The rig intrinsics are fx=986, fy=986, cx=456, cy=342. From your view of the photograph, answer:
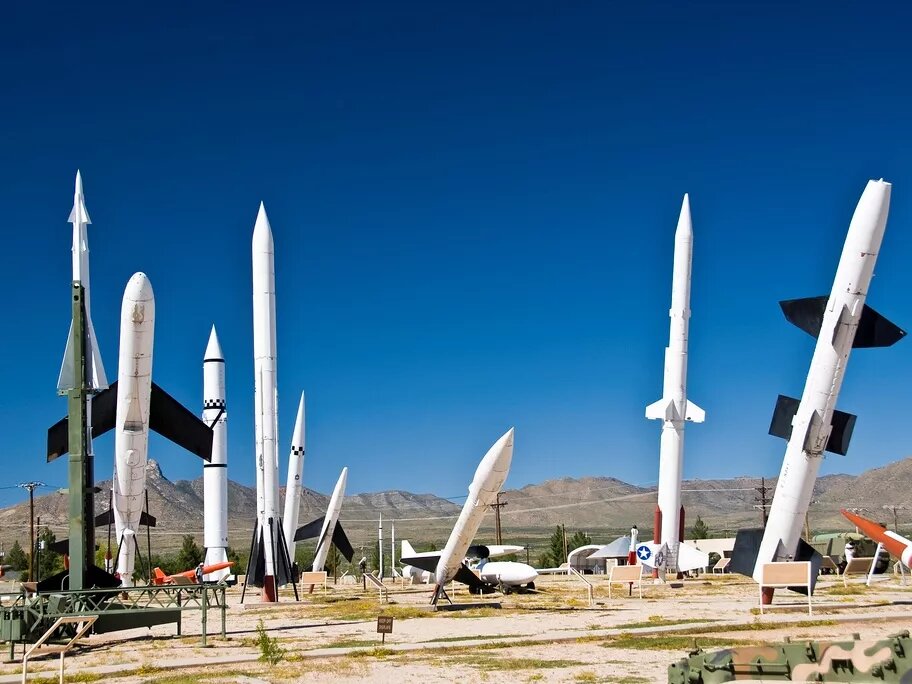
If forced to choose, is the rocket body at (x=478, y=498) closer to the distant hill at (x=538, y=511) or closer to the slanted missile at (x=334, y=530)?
the slanted missile at (x=334, y=530)

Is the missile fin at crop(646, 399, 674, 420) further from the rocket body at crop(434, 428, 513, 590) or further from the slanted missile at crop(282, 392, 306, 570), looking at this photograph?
the slanted missile at crop(282, 392, 306, 570)

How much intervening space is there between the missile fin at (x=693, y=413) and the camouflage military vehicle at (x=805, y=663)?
72.3ft

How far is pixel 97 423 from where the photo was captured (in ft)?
65.5

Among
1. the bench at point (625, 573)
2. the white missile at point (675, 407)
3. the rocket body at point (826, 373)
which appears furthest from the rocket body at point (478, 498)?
the white missile at point (675, 407)

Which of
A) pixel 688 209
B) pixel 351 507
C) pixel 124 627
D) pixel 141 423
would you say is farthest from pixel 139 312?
pixel 351 507

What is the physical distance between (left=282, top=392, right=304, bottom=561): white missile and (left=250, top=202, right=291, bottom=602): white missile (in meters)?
7.37

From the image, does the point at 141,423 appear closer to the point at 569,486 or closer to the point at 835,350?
the point at 835,350

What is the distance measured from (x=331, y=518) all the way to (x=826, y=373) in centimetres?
1919

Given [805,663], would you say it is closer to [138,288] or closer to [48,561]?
[138,288]

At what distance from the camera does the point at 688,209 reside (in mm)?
28844

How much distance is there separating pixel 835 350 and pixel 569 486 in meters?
181

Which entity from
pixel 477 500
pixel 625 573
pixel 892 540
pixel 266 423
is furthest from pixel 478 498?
pixel 266 423

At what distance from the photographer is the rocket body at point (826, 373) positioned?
18406 millimetres

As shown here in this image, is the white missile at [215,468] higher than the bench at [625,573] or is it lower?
higher
